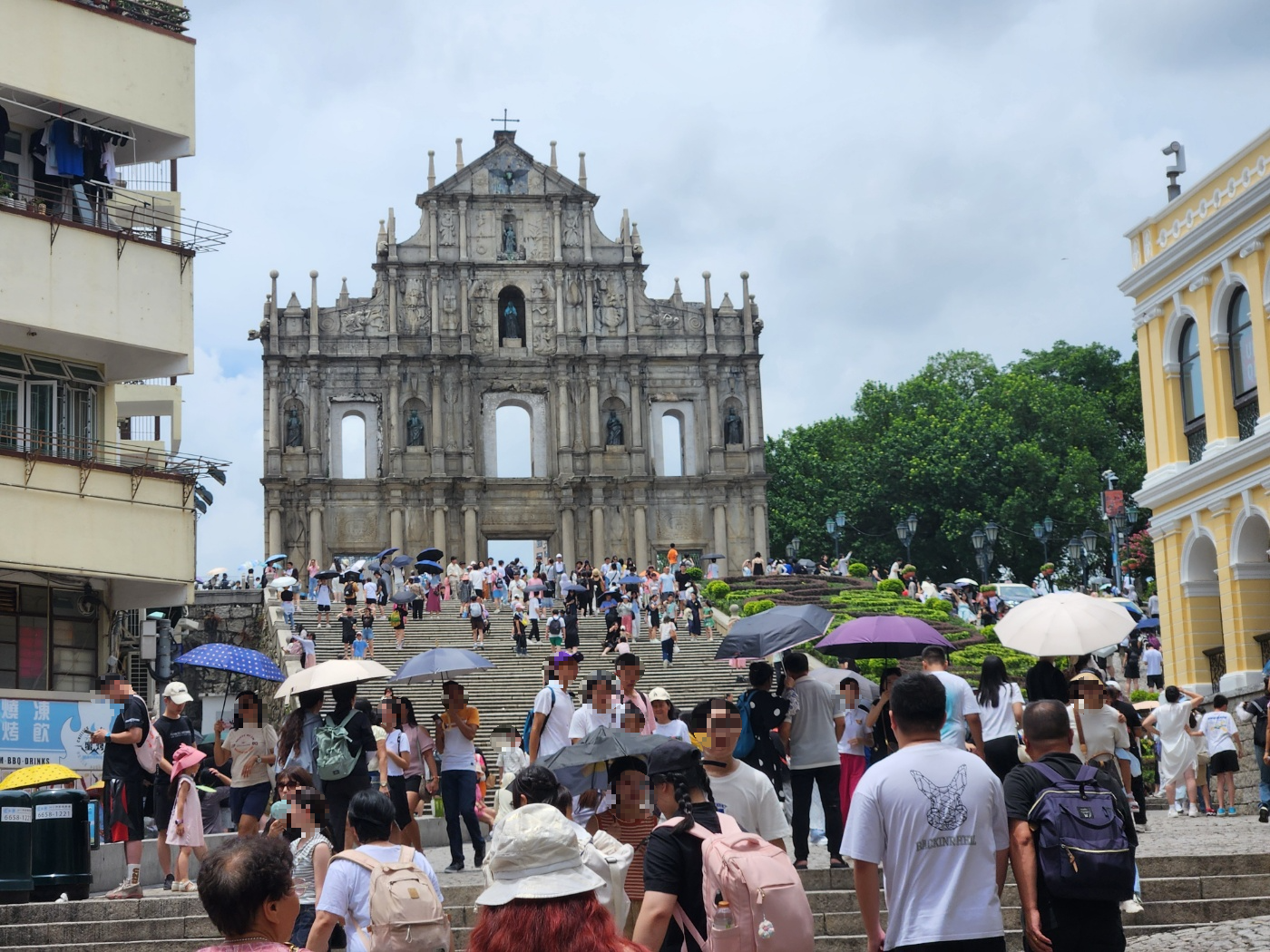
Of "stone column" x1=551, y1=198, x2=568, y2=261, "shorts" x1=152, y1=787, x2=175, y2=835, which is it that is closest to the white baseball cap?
"shorts" x1=152, y1=787, x2=175, y2=835

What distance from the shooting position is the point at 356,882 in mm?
7000

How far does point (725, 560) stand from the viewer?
53.7 metres

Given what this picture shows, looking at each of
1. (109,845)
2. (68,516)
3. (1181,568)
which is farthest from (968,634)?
(109,845)

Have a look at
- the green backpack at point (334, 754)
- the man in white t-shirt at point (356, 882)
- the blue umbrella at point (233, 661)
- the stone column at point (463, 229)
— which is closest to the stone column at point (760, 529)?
the stone column at point (463, 229)

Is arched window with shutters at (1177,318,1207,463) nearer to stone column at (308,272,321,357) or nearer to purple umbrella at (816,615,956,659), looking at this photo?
purple umbrella at (816,615,956,659)

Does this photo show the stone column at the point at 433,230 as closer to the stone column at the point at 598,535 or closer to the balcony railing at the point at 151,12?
the stone column at the point at 598,535

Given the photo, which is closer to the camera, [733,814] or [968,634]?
[733,814]

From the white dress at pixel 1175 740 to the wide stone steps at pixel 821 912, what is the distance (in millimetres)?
6137

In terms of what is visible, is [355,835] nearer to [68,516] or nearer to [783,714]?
[783,714]

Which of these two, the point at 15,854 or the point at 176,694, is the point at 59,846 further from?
the point at 176,694

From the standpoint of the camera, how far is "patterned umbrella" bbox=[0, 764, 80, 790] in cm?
1375

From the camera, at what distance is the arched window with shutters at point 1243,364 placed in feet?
77.9

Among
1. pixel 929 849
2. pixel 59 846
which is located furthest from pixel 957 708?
pixel 59 846

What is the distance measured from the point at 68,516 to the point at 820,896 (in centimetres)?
1358
